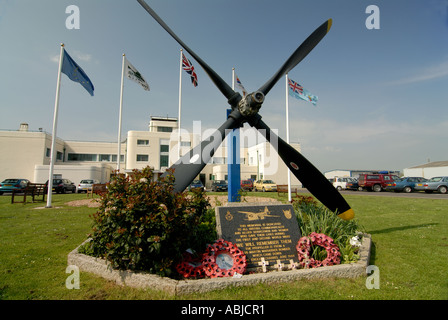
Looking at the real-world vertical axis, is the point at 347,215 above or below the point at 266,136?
below

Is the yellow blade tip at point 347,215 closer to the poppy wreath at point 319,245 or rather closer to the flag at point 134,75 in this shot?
the poppy wreath at point 319,245

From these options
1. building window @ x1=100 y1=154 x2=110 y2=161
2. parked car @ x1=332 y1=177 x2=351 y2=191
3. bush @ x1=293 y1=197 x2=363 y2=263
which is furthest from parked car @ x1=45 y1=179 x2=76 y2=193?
parked car @ x1=332 y1=177 x2=351 y2=191

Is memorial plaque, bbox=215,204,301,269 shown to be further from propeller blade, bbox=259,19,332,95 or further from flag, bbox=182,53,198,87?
flag, bbox=182,53,198,87

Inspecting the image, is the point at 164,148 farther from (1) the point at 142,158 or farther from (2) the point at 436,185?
(2) the point at 436,185

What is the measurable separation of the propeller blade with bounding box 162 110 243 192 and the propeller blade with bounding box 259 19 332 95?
172 cm

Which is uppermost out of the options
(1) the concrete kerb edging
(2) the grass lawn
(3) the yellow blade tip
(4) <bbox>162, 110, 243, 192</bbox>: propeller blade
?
(4) <bbox>162, 110, 243, 192</bbox>: propeller blade

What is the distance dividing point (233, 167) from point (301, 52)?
4436mm

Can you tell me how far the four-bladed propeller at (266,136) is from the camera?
210 inches

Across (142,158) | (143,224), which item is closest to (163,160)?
(142,158)

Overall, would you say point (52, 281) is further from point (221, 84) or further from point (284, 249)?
point (221, 84)

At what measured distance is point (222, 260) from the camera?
3.94m

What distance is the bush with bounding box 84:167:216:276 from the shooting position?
3.36 metres
